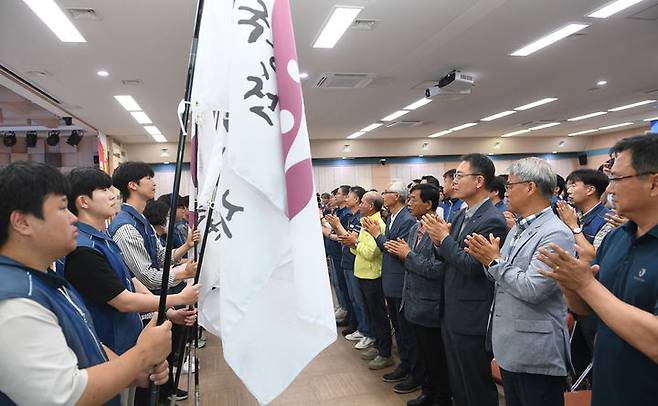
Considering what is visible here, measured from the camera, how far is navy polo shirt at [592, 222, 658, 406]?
1.21 m

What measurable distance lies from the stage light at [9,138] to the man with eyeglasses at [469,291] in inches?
433

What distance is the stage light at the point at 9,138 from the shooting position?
31.3 feet

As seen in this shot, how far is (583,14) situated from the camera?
4367mm

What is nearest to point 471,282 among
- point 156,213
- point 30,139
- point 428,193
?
point 428,193

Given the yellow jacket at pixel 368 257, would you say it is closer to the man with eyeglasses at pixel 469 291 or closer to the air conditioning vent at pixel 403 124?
the man with eyeglasses at pixel 469 291

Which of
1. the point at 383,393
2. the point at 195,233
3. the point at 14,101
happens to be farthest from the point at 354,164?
the point at 195,233

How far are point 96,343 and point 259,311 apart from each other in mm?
537

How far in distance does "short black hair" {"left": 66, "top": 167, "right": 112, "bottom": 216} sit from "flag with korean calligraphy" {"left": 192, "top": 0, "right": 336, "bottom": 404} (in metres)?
1.09

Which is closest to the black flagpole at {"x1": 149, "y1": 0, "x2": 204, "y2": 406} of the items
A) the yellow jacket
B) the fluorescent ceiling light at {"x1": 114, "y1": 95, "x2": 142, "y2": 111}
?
the yellow jacket

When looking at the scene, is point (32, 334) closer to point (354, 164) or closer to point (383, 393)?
point (383, 393)

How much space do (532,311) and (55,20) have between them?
4788 millimetres

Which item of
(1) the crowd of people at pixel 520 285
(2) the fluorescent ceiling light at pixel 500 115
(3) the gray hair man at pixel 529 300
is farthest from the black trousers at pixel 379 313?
(2) the fluorescent ceiling light at pixel 500 115

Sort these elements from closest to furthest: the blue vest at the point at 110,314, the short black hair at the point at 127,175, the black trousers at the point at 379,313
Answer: the blue vest at the point at 110,314 → the short black hair at the point at 127,175 → the black trousers at the point at 379,313

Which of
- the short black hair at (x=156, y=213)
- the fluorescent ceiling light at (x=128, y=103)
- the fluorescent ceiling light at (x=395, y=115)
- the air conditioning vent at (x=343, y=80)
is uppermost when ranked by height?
the fluorescent ceiling light at (x=128, y=103)
